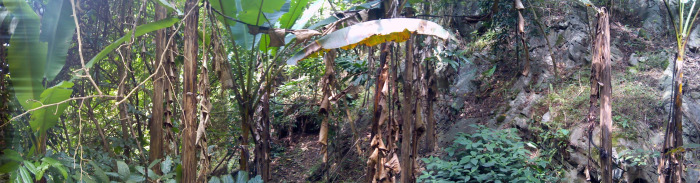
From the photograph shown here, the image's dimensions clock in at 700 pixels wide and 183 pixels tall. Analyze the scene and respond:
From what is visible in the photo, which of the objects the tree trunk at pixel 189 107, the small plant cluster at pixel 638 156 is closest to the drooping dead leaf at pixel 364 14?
the tree trunk at pixel 189 107

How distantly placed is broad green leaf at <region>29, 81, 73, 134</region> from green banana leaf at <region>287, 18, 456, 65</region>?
149 cm

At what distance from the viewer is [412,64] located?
13.1 feet

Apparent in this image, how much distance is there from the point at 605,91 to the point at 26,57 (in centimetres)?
440

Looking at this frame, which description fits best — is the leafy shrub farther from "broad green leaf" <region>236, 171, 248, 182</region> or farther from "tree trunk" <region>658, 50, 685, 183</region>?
"broad green leaf" <region>236, 171, 248, 182</region>

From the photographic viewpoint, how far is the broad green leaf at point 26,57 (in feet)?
7.82

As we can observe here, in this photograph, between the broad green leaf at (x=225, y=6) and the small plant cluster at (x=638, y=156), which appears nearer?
the broad green leaf at (x=225, y=6)

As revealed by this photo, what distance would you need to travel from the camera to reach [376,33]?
2465 mm

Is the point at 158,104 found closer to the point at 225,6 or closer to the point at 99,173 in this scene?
the point at 99,173

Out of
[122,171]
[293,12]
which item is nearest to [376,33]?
[293,12]

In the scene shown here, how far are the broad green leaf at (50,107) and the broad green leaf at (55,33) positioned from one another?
191 mm

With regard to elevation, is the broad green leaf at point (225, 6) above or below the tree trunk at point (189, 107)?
above

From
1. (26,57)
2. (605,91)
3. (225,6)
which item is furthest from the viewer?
(605,91)

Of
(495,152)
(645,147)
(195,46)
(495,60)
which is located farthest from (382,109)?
(495,60)

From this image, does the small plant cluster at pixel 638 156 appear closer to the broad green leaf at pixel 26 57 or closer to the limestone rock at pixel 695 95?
the limestone rock at pixel 695 95
